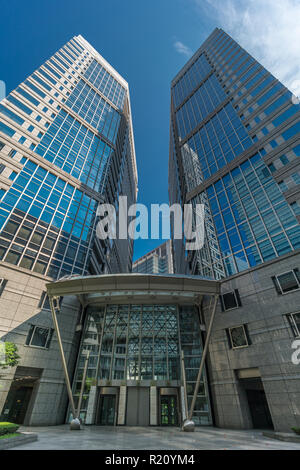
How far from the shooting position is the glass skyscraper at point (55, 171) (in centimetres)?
2598

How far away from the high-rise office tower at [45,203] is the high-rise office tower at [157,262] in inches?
3500

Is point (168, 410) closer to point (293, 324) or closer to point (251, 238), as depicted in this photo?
point (293, 324)

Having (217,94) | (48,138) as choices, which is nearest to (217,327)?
(48,138)

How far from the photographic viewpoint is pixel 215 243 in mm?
28312

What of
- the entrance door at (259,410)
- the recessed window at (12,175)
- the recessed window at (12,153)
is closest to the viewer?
the entrance door at (259,410)

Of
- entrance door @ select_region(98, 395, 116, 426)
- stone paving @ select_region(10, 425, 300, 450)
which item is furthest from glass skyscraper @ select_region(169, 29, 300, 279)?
entrance door @ select_region(98, 395, 116, 426)

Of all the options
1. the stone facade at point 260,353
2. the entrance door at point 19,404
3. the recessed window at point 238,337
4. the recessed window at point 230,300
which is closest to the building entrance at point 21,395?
the entrance door at point 19,404

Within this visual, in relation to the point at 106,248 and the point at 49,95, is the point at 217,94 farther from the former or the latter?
the point at 106,248

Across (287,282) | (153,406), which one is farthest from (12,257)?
(287,282)

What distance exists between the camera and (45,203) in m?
29.2

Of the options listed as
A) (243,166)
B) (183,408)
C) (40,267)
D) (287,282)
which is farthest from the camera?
(243,166)

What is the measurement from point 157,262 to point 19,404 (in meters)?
116

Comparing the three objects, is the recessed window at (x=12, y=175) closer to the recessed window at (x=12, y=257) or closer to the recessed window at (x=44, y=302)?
the recessed window at (x=12, y=257)

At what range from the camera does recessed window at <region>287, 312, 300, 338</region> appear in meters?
17.8
